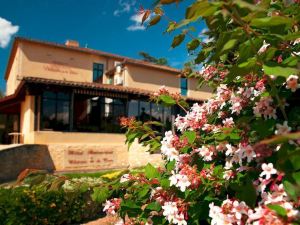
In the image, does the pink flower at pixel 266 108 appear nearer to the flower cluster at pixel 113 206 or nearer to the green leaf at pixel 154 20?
the green leaf at pixel 154 20

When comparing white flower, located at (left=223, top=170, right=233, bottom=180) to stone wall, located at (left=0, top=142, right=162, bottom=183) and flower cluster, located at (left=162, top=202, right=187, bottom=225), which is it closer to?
flower cluster, located at (left=162, top=202, right=187, bottom=225)

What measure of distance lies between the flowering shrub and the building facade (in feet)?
52.6

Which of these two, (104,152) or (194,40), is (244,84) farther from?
(104,152)

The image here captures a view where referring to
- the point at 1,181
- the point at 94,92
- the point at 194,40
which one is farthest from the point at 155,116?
the point at 194,40

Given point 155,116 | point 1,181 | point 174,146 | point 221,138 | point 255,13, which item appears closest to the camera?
point 255,13

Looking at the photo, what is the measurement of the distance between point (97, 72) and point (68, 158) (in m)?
11.5

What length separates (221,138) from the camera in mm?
1676

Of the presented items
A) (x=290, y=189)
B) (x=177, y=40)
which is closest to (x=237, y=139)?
(x=290, y=189)

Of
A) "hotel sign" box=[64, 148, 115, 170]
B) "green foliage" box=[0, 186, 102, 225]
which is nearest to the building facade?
"hotel sign" box=[64, 148, 115, 170]

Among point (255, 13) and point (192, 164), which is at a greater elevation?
point (255, 13)

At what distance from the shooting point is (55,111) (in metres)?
22.4

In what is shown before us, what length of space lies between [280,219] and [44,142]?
2009 centimetres

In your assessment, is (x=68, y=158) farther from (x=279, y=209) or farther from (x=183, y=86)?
(x=279, y=209)

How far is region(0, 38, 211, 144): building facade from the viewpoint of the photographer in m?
21.4
